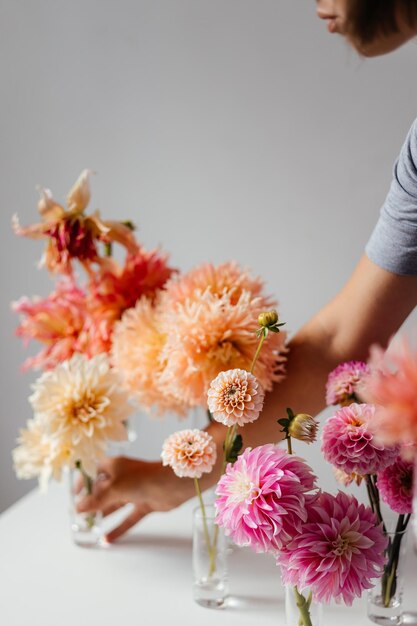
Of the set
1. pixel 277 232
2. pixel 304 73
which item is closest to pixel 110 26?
pixel 304 73

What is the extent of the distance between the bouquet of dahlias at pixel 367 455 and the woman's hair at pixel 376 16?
0.23 meters

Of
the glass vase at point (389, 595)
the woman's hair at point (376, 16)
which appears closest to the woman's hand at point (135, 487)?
the glass vase at point (389, 595)

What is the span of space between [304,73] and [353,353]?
0.65m

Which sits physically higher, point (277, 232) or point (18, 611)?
point (277, 232)

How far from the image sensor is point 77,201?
94cm

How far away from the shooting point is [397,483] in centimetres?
65

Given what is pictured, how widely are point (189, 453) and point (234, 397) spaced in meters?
0.13

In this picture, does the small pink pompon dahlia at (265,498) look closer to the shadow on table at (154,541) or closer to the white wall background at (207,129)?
the shadow on table at (154,541)

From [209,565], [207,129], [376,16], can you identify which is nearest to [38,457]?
[209,565]

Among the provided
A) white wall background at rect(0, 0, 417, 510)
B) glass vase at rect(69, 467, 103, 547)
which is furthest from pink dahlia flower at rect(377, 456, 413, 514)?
white wall background at rect(0, 0, 417, 510)

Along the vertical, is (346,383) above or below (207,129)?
below

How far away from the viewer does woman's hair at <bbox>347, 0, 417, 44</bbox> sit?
520 millimetres

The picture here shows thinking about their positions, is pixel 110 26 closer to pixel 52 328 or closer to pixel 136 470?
pixel 52 328

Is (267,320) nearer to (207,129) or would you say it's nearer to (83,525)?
(83,525)
